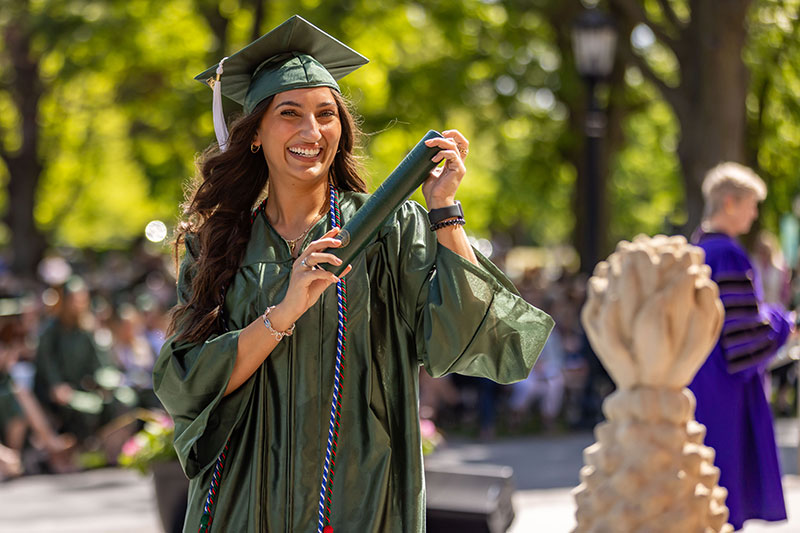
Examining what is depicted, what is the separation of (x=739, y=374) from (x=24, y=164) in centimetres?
1898

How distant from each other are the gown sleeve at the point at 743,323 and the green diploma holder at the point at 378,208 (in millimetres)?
3787

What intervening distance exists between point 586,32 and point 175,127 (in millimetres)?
7165

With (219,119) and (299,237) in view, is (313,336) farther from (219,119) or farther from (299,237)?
(219,119)

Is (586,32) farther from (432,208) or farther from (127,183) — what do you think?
(127,183)

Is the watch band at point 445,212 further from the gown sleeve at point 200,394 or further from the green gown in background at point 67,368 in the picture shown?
the green gown in background at point 67,368

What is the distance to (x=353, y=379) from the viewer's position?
8.73ft

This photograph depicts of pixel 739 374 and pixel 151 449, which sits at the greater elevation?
pixel 739 374

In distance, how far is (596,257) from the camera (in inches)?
503

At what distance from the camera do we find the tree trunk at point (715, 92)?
13000mm

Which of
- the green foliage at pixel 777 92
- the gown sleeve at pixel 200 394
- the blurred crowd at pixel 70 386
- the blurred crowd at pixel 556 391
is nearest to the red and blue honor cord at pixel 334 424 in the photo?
the gown sleeve at pixel 200 394

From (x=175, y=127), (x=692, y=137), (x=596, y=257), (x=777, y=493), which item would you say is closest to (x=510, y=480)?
(x=777, y=493)

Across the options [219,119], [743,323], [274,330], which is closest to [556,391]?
[743,323]

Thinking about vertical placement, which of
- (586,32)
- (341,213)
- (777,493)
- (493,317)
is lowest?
(777,493)

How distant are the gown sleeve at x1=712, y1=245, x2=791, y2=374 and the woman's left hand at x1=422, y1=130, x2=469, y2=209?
145 inches
